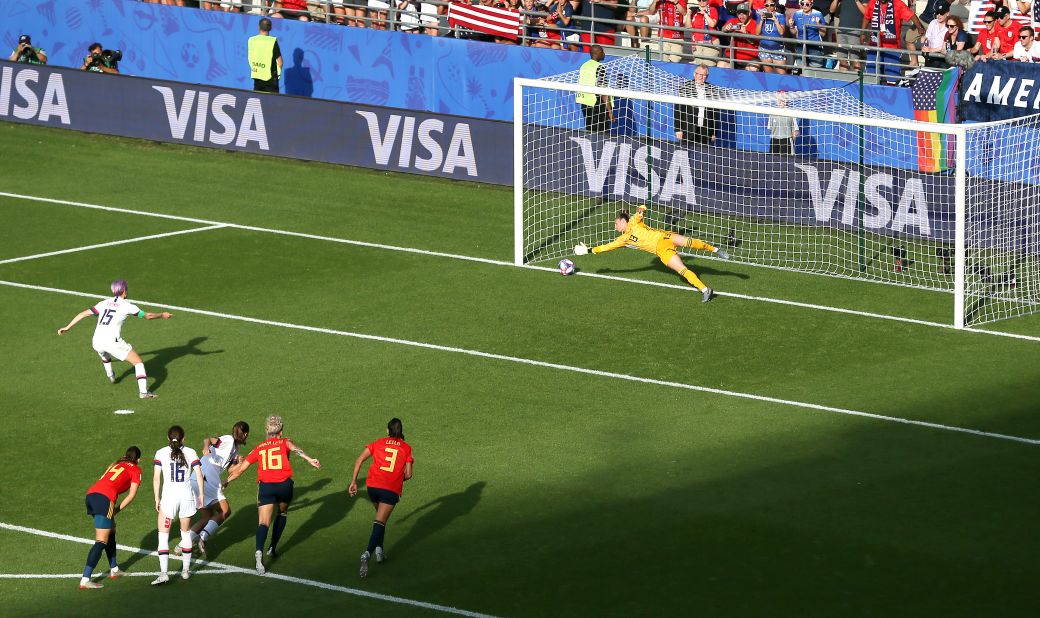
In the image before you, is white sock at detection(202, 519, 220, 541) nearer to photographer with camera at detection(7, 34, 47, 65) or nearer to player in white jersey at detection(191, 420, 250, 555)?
player in white jersey at detection(191, 420, 250, 555)

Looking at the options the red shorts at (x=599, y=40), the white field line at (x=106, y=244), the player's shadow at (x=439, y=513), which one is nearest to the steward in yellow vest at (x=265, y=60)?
the red shorts at (x=599, y=40)

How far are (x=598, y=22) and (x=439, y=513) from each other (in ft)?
74.2

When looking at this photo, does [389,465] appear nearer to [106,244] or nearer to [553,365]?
[553,365]

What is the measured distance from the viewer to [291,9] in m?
43.0

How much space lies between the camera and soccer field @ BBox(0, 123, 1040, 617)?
1697 cm

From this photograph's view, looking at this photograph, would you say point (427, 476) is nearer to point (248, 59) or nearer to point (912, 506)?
point (912, 506)

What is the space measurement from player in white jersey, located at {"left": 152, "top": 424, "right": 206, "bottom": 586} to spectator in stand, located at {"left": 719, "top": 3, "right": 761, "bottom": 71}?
21062 mm

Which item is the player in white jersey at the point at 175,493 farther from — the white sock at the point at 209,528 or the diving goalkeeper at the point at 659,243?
the diving goalkeeper at the point at 659,243

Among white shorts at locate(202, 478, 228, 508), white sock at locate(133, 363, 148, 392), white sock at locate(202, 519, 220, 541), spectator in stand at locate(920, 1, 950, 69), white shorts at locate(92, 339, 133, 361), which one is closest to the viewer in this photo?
white sock at locate(202, 519, 220, 541)

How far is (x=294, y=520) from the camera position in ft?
61.4

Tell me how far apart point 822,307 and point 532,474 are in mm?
9158

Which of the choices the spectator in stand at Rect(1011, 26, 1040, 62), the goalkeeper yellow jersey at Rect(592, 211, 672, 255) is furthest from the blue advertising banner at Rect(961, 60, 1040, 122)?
the goalkeeper yellow jersey at Rect(592, 211, 672, 255)

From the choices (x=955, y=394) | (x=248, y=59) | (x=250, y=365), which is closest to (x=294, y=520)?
(x=250, y=365)

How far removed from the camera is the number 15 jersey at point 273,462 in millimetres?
17391
